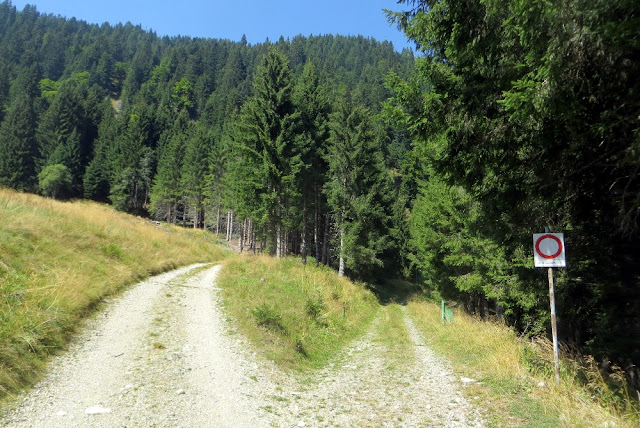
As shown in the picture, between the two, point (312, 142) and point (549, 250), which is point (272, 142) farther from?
point (549, 250)

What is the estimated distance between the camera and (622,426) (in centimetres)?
450

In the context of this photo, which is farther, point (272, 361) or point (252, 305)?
point (252, 305)

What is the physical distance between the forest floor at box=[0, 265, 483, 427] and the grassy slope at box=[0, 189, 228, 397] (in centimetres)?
46

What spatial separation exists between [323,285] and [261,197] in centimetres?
778

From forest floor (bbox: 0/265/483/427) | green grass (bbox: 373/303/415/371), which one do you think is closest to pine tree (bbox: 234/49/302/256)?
green grass (bbox: 373/303/415/371)

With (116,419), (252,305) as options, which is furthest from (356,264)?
(116,419)

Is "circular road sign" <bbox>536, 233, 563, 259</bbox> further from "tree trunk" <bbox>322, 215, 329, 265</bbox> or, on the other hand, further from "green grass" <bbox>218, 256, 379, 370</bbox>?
"tree trunk" <bbox>322, 215, 329, 265</bbox>

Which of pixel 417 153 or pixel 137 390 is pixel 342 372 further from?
pixel 417 153

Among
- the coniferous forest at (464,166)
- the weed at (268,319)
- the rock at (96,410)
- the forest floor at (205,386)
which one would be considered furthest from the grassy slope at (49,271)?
the coniferous forest at (464,166)

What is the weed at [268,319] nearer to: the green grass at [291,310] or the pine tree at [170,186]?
the green grass at [291,310]

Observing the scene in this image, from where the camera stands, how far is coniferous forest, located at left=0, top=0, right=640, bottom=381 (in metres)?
4.62

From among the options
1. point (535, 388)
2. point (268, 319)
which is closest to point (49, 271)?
point (268, 319)

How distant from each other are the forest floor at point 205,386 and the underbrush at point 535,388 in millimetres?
505

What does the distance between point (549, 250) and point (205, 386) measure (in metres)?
6.76
